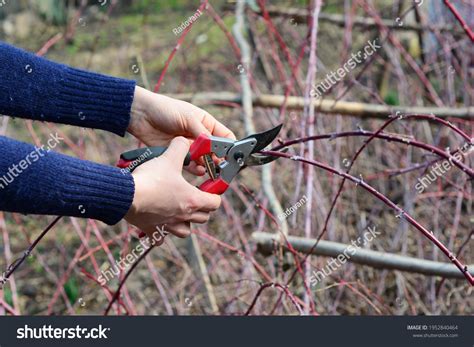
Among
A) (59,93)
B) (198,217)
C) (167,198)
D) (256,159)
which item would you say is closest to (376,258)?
(256,159)

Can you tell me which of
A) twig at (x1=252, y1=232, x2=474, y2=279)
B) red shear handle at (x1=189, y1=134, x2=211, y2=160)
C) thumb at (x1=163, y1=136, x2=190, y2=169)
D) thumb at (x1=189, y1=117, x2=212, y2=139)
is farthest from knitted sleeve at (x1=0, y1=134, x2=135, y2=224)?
twig at (x1=252, y1=232, x2=474, y2=279)

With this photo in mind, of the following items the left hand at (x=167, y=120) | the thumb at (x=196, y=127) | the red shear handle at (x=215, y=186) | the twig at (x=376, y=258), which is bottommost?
the twig at (x=376, y=258)

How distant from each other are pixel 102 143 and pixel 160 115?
347cm

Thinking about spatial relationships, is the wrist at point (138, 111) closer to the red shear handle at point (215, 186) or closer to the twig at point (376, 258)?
the red shear handle at point (215, 186)

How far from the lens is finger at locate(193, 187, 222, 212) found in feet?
6.10

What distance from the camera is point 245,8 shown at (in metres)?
4.22

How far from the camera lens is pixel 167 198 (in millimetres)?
1787

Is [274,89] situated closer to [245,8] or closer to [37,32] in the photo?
[245,8]


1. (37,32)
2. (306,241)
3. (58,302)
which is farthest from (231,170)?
(37,32)

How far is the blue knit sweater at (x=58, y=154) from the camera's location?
1.65m

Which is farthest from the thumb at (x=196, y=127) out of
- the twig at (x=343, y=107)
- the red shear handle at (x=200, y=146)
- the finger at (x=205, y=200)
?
the twig at (x=343, y=107)

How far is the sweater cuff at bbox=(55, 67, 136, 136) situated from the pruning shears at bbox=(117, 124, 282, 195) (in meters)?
0.12

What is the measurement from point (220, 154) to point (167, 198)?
0.24 metres

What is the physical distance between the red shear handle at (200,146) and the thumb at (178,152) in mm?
54
